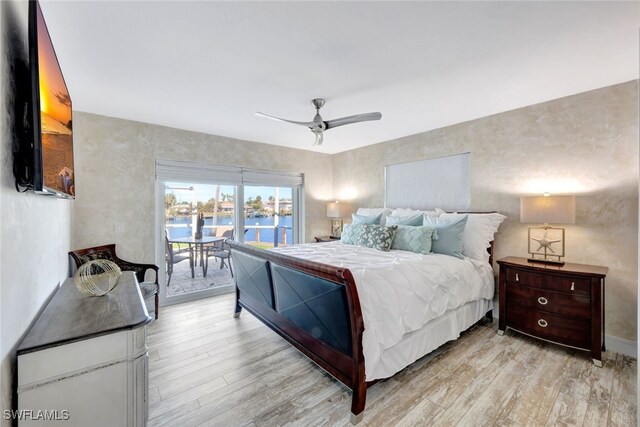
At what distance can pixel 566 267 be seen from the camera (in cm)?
251

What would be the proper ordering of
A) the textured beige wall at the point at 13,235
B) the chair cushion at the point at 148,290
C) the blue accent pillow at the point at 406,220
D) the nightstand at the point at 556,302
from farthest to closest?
the blue accent pillow at the point at 406,220
the chair cushion at the point at 148,290
the nightstand at the point at 556,302
the textured beige wall at the point at 13,235

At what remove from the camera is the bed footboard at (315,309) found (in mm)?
1716

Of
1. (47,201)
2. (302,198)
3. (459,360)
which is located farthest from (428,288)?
(302,198)

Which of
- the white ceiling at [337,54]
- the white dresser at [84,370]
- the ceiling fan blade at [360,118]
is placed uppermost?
the white ceiling at [337,54]

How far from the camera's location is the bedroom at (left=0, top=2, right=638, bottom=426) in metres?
1.95

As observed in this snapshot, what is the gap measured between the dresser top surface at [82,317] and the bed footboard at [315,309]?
3.31 ft

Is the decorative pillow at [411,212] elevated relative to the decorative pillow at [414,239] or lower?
elevated

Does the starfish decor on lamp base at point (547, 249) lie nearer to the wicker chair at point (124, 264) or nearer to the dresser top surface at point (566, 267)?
the dresser top surface at point (566, 267)

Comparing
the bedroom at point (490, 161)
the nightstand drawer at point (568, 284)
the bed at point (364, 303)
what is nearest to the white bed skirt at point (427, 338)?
the bed at point (364, 303)

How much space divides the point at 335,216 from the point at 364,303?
3272 mm

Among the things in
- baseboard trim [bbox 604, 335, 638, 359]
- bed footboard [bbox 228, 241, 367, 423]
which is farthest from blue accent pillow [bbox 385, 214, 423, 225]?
baseboard trim [bbox 604, 335, 638, 359]

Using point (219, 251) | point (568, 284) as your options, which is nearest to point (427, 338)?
point (568, 284)

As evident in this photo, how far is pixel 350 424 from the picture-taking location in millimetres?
1694

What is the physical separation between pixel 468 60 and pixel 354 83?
90 cm
